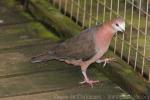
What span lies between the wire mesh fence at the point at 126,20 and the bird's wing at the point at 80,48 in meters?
0.48

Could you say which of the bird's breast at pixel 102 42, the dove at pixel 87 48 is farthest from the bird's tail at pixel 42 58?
the bird's breast at pixel 102 42

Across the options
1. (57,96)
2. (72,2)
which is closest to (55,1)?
(72,2)

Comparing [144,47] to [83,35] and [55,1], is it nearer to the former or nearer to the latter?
[83,35]

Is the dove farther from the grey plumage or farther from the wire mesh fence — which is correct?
the wire mesh fence

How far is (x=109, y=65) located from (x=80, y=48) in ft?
1.17

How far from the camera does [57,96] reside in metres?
5.86

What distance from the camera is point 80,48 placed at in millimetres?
6137

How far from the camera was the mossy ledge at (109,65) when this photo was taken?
582 cm

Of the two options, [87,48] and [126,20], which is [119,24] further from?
[126,20]

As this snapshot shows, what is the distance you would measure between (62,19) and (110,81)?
1460mm

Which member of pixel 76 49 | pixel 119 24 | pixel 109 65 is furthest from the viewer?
pixel 109 65

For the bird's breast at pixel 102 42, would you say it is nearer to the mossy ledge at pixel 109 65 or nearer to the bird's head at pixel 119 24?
the bird's head at pixel 119 24

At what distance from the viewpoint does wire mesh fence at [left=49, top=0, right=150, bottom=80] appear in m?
6.36

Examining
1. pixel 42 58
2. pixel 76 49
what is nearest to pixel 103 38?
pixel 76 49
